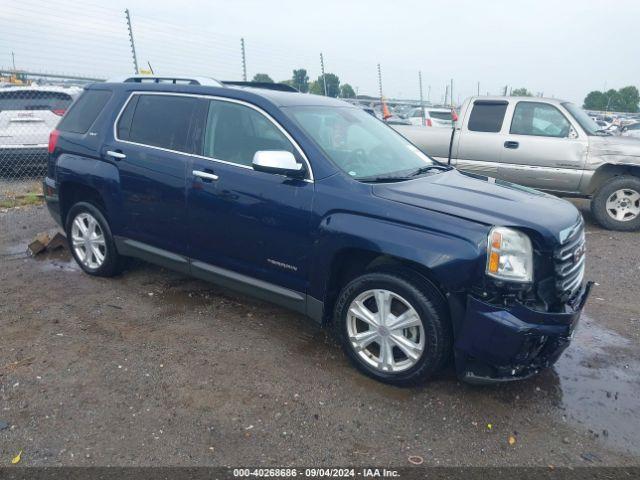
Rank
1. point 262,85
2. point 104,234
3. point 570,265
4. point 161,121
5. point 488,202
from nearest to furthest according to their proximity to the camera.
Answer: point 570,265 → point 488,202 → point 161,121 → point 262,85 → point 104,234

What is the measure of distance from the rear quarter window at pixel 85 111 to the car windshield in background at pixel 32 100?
4.83 metres

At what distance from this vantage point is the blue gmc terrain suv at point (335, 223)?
2.91 meters

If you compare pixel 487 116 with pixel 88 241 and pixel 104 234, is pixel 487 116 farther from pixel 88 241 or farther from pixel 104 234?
pixel 88 241

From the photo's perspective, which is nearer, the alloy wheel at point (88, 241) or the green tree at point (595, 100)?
the alloy wheel at point (88, 241)

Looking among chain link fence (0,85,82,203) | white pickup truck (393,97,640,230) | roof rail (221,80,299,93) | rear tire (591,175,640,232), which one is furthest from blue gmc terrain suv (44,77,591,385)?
chain link fence (0,85,82,203)

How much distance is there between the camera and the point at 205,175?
3.87 metres

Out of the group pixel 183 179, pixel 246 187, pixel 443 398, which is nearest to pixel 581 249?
pixel 443 398

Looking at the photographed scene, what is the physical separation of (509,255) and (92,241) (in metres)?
3.82

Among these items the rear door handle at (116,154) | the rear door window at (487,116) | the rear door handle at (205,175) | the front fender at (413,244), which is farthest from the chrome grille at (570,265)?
the rear door window at (487,116)

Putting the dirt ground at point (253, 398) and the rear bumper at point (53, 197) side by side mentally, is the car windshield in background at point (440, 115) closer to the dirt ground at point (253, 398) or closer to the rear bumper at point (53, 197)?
the dirt ground at point (253, 398)

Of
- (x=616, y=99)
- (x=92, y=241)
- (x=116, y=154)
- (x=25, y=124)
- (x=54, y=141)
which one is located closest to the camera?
(x=116, y=154)

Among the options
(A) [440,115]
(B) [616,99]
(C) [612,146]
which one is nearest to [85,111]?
(C) [612,146]

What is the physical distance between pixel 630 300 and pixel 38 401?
4.98 meters

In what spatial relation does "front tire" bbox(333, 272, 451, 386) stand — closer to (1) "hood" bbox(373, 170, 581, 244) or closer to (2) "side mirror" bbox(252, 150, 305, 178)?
(1) "hood" bbox(373, 170, 581, 244)
